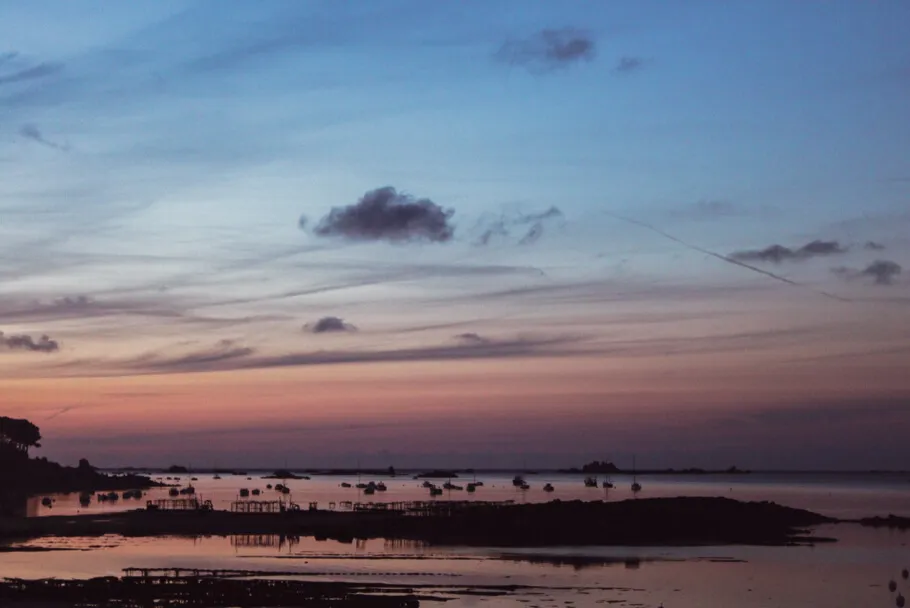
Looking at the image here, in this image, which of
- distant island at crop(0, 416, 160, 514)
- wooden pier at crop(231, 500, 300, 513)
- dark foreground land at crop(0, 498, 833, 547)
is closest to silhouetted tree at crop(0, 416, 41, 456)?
distant island at crop(0, 416, 160, 514)

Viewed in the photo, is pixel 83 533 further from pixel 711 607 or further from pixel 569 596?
pixel 711 607

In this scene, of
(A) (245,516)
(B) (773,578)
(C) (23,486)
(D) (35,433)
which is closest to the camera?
(B) (773,578)

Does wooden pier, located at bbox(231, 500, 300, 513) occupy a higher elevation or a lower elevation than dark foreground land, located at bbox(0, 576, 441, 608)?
higher

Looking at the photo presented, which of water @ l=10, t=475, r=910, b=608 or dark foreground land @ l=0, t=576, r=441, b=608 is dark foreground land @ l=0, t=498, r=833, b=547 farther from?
dark foreground land @ l=0, t=576, r=441, b=608

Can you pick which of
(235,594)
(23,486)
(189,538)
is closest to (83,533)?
(189,538)

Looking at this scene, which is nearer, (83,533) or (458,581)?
(458,581)

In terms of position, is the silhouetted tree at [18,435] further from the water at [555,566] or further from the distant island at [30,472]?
the water at [555,566]

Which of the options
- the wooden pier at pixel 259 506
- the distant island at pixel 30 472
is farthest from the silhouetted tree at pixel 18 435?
the wooden pier at pixel 259 506

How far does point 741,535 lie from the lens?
8138 centimetres

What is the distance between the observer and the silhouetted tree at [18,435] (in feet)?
538

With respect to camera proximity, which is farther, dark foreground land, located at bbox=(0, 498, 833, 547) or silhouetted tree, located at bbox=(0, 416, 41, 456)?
silhouetted tree, located at bbox=(0, 416, 41, 456)

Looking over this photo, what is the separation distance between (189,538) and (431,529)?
1731 centimetres

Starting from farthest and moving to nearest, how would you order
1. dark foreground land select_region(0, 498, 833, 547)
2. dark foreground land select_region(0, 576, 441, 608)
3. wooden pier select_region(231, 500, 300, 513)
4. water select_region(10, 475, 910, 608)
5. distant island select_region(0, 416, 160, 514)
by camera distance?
distant island select_region(0, 416, 160, 514), wooden pier select_region(231, 500, 300, 513), dark foreground land select_region(0, 498, 833, 547), water select_region(10, 475, 910, 608), dark foreground land select_region(0, 576, 441, 608)

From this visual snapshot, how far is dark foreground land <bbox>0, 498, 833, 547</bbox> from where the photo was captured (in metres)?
76.1
